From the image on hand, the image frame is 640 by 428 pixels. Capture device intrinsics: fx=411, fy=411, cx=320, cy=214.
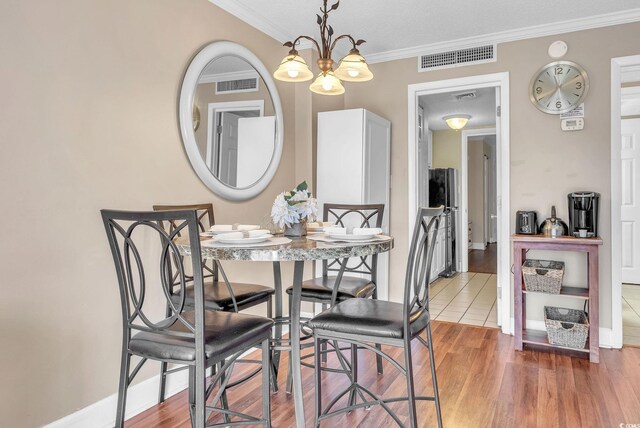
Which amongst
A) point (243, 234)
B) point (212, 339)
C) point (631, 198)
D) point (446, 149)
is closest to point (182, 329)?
point (212, 339)

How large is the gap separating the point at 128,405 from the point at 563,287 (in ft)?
9.98

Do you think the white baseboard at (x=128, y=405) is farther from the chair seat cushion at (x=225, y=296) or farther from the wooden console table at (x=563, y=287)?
the wooden console table at (x=563, y=287)

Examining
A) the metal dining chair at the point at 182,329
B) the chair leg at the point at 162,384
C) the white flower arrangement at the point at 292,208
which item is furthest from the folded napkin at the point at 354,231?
the chair leg at the point at 162,384

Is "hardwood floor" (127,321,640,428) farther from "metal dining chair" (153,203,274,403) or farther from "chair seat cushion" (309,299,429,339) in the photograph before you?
"chair seat cushion" (309,299,429,339)

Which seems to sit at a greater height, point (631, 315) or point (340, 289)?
point (340, 289)

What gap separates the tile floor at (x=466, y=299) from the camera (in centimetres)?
382

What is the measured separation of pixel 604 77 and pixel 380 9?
1778mm

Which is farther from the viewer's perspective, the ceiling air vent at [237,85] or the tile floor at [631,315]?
the tile floor at [631,315]

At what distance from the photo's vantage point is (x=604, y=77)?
3.11 meters

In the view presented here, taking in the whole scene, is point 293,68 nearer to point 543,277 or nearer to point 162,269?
point 162,269

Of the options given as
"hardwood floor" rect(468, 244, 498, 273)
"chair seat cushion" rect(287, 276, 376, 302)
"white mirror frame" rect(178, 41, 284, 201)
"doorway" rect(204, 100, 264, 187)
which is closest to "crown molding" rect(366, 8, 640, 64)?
"white mirror frame" rect(178, 41, 284, 201)

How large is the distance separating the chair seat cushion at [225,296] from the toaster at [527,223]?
208cm

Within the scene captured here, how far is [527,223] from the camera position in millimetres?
3209

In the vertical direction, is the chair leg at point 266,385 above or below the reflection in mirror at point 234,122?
below
